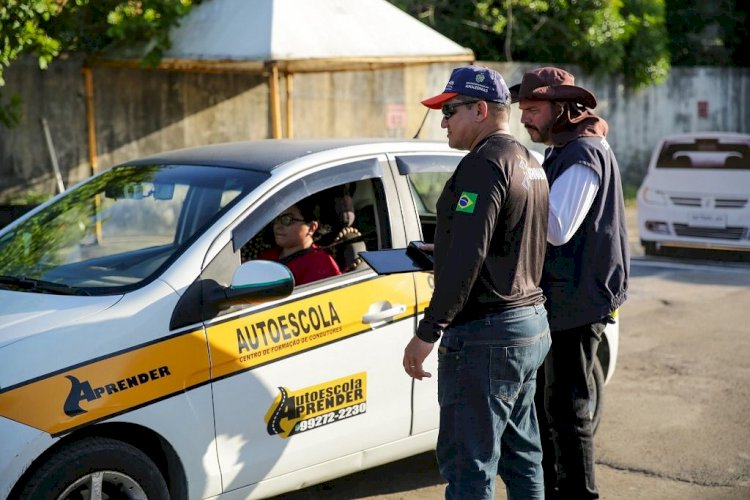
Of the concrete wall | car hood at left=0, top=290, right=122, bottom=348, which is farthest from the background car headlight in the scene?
car hood at left=0, top=290, right=122, bottom=348

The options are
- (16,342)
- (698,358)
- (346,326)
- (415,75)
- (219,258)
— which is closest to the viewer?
(16,342)

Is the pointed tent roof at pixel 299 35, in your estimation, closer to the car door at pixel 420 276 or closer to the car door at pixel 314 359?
the car door at pixel 420 276

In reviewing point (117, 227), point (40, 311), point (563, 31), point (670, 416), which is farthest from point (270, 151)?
point (563, 31)

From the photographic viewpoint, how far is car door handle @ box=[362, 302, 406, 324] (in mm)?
4570

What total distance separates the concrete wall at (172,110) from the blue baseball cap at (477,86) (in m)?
9.67

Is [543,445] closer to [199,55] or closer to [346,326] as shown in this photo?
[346,326]

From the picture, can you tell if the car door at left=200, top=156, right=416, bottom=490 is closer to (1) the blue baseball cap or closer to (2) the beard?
(2) the beard

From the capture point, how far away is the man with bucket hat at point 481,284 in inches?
137

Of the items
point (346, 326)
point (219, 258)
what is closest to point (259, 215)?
point (219, 258)

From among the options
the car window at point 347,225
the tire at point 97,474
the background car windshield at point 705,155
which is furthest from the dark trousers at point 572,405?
the background car windshield at point 705,155

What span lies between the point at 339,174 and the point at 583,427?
1495 millimetres

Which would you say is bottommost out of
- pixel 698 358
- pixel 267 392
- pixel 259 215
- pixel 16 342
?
pixel 698 358

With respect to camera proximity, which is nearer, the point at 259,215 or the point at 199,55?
the point at 259,215

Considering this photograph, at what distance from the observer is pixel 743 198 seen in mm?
12883
